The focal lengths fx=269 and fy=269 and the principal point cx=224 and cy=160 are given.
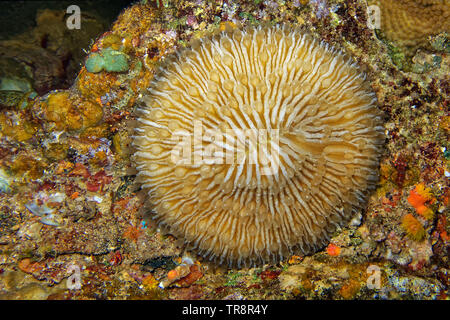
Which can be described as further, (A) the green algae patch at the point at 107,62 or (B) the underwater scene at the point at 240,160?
(A) the green algae patch at the point at 107,62

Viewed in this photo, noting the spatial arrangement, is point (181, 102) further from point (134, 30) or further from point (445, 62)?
point (445, 62)

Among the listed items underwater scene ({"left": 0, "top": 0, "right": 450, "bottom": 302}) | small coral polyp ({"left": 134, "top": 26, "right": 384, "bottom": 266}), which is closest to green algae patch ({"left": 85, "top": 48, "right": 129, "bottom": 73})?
underwater scene ({"left": 0, "top": 0, "right": 450, "bottom": 302})

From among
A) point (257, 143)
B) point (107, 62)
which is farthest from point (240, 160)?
point (107, 62)

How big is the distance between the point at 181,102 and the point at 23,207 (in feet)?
10.1

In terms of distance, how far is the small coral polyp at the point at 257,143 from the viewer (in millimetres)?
3061

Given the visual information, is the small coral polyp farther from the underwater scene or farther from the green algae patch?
the green algae patch

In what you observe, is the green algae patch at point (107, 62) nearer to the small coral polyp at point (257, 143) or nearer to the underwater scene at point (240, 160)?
the underwater scene at point (240, 160)

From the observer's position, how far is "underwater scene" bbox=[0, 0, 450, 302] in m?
3.19

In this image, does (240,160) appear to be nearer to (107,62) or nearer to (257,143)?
(257,143)

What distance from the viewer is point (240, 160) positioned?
9.97 feet

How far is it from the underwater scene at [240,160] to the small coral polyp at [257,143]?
20mm

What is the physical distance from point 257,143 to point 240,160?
10.6 inches

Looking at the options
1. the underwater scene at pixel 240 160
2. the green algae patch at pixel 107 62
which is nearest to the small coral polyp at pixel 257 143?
the underwater scene at pixel 240 160
